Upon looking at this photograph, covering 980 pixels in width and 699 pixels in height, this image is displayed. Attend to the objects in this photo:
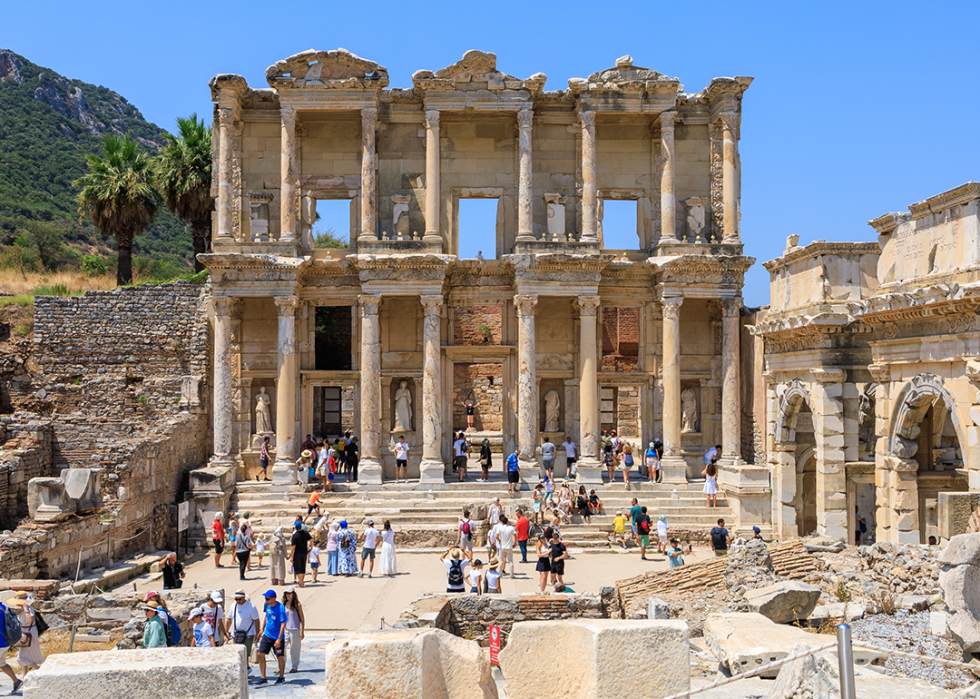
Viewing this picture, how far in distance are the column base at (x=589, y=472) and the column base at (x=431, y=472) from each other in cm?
369

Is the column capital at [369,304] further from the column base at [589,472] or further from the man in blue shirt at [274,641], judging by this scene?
the man in blue shirt at [274,641]

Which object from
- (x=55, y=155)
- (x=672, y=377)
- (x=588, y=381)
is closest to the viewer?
(x=588, y=381)

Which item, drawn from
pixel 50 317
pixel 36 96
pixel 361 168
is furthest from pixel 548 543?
pixel 36 96

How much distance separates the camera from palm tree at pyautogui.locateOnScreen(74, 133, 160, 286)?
34.1 meters

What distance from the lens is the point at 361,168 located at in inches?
1079

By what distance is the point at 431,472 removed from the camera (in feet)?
82.7

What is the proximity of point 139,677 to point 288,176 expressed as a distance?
2150 centimetres

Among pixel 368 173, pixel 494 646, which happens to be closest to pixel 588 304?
pixel 368 173

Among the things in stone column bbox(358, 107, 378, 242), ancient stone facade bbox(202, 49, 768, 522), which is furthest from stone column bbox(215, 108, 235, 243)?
stone column bbox(358, 107, 378, 242)

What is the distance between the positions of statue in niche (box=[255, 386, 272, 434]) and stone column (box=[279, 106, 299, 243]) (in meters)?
4.63

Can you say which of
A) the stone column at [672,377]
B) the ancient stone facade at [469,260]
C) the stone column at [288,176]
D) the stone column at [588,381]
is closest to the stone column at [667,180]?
the ancient stone facade at [469,260]

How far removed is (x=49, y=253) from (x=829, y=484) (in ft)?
132

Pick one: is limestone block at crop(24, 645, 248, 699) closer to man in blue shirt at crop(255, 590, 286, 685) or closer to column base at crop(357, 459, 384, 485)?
man in blue shirt at crop(255, 590, 286, 685)

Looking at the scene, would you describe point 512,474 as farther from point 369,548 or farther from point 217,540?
point 217,540
